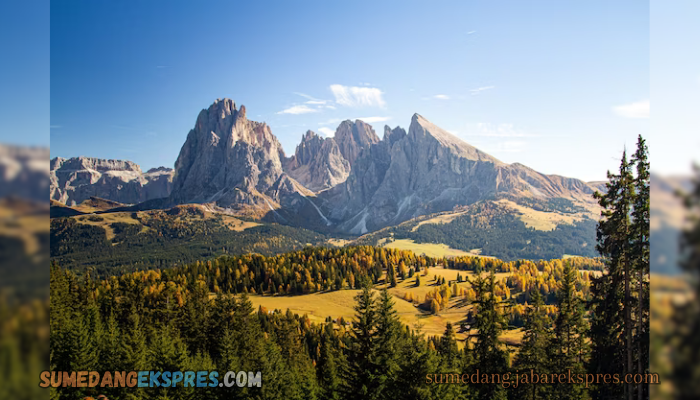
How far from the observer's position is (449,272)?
17812cm

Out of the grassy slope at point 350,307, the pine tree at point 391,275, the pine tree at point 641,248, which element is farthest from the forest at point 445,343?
the pine tree at point 391,275

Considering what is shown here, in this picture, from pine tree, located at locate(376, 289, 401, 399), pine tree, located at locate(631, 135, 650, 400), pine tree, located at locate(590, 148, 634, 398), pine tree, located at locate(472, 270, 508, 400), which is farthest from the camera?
pine tree, located at locate(472, 270, 508, 400)

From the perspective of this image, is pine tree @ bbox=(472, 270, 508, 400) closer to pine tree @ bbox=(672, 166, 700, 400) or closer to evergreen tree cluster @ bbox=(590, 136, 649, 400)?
evergreen tree cluster @ bbox=(590, 136, 649, 400)

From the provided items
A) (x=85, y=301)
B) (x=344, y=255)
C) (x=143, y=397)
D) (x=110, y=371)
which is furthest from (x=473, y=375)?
(x=344, y=255)

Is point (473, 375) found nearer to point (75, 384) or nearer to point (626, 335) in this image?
point (626, 335)

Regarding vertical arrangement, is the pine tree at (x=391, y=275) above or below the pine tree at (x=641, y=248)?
below

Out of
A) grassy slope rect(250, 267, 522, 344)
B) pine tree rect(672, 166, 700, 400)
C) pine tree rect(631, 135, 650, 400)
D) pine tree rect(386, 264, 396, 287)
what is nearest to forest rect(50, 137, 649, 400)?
pine tree rect(631, 135, 650, 400)

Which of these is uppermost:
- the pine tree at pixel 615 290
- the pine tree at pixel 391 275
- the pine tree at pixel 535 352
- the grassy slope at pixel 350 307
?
the pine tree at pixel 615 290

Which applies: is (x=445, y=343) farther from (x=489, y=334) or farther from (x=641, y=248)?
(x=641, y=248)

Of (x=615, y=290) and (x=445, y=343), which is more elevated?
(x=615, y=290)

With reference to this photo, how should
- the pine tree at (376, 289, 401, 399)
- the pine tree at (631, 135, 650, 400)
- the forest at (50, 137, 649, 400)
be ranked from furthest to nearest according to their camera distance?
the pine tree at (376, 289, 401, 399) < the forest at (50, 137, 649, 400) < the pine tree at (631, 135, 650, 400)

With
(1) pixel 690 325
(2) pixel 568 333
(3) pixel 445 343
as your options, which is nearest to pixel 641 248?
(2) pixel 568 333

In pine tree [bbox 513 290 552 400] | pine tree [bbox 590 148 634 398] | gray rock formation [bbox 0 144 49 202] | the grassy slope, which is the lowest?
the grassy slope

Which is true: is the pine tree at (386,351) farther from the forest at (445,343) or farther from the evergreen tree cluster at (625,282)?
the evergreen tree cluster at (625,282)
